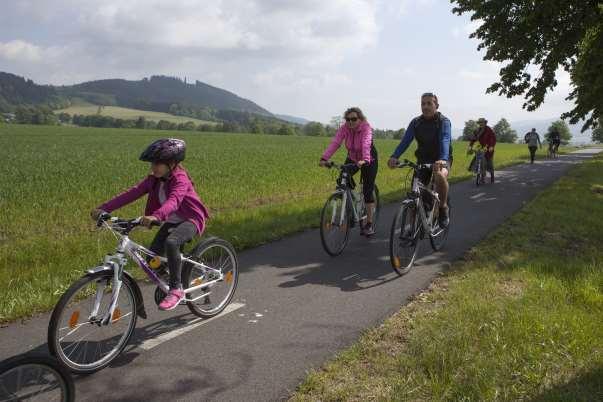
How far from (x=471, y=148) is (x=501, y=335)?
12340 mm

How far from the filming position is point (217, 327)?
4.30m

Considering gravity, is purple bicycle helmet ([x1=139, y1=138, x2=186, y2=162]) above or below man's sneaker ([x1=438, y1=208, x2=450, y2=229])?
above

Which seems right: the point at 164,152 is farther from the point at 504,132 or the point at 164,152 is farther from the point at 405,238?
the point at 504,132

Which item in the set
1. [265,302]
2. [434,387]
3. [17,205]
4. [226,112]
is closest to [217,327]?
[265,302]

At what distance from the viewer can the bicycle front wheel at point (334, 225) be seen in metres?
6.54

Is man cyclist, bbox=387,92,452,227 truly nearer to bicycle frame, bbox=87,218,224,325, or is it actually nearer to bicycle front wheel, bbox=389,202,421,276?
bicycle front wheel, bbox=389,202,421,276

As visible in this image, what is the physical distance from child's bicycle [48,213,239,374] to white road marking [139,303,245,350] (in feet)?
0.29

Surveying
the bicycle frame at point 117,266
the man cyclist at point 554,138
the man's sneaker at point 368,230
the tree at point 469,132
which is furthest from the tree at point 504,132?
the bicycle frame at point 117,266

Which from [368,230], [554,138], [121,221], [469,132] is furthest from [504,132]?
[121,221]

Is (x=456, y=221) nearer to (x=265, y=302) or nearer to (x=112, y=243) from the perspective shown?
(x=265, y=302)

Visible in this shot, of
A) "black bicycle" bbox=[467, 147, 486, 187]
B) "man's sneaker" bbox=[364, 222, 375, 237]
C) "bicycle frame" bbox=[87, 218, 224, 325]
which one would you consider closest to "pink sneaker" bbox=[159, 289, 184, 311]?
"bicycle frame" bbox=[87, 218, 224, 325]

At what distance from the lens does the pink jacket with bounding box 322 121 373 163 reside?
279 inches

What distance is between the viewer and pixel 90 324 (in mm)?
3619

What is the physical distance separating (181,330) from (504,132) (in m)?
141
